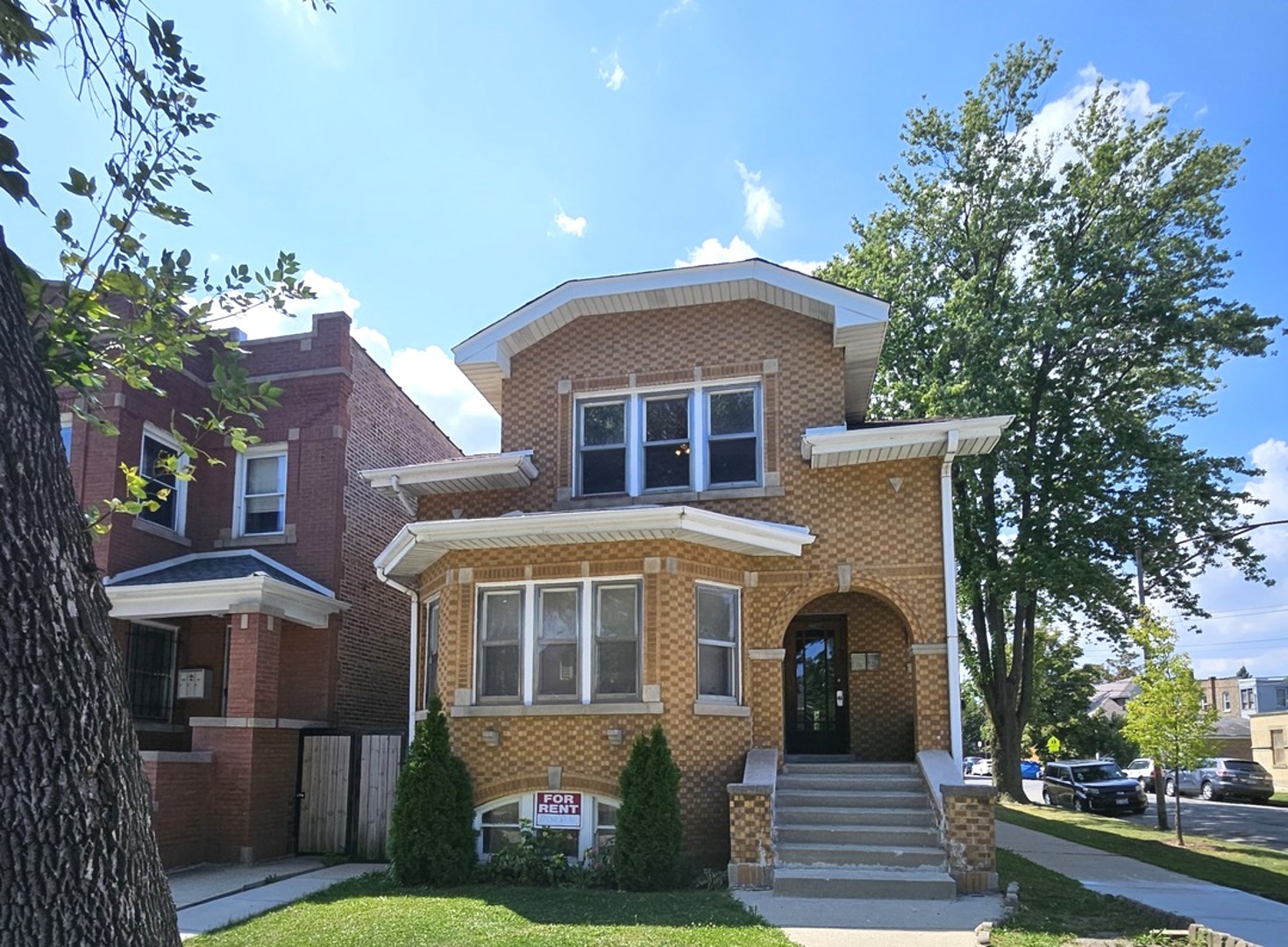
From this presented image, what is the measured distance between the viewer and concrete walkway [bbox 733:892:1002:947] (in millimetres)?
8609

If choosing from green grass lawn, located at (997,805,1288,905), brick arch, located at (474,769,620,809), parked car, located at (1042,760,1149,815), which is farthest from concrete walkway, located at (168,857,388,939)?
parked car, located at (1042,760,1149,815)

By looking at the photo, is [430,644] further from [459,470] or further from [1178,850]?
[1178,850]

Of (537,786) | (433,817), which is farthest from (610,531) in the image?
(433,817)

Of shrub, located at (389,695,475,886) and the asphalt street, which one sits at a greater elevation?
shrub, located at (389,695,475,886)

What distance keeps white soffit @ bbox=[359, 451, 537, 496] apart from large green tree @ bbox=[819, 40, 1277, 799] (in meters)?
13.0

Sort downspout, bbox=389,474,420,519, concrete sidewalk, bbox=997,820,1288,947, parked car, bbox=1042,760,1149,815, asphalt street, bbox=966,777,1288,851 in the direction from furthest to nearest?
parked car, bbox=1042,760,1149,815 → asphalt street, bbox=966,777,1288,851 → downspout, bbox=389,474,420,519 → concrete sidewalk, bbox=997,820,1288,947

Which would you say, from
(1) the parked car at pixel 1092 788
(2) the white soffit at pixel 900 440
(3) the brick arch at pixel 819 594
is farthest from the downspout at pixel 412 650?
(1) the parked car at pixel 1092 788

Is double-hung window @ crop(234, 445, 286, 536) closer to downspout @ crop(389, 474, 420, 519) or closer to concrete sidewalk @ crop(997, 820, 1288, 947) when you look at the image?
downspout @ crop(389, 474, 420, 519)

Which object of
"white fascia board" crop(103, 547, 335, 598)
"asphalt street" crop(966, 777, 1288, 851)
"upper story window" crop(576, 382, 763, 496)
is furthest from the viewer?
"asphalt street" crop(966, 777, 1288, 851)

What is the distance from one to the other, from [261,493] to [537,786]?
8.15 metres

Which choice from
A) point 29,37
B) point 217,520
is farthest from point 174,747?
point 29,37

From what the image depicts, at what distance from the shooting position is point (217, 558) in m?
16.6

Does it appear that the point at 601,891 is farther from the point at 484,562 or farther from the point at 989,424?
the point at 989,424

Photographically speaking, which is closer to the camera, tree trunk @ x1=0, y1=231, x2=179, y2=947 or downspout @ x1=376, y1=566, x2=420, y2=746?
tree trunk @ x1=0, y1=231, x2=179, y2=947
